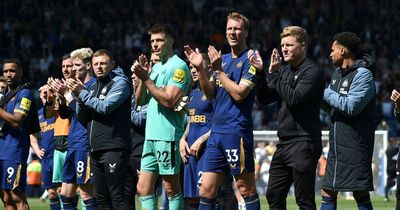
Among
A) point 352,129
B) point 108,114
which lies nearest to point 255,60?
point 352,129

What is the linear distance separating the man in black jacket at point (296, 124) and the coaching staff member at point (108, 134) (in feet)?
6.27

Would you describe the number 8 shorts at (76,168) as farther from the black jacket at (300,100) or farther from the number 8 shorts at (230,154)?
the black jacket at (300,100)

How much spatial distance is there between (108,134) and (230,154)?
183 cm

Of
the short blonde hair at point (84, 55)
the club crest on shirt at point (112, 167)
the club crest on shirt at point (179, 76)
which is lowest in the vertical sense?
the club crest on shirt at point (112, 167)

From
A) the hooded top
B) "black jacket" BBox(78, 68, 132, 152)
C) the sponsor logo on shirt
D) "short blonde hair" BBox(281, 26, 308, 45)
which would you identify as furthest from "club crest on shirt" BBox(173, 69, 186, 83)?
the sponsor logo on shirt

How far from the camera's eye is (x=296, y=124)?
11.1 m

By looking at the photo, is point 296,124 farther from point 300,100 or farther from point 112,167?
point 112,167

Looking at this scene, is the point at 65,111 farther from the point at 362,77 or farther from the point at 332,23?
the point at 332,23

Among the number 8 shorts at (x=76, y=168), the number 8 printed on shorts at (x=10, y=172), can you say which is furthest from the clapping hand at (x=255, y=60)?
the number 8 printed on shorts at (x=10, y=172)

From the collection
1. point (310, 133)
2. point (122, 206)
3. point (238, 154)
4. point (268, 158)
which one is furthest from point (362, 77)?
point (268, 158)

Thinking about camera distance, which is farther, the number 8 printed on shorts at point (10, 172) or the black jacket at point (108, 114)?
the number 8 printed on shorts at point (10, 172)

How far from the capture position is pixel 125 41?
37156 millimetres

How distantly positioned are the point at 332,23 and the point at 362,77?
91.2 feet

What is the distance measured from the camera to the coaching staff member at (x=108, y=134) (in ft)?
39.8
